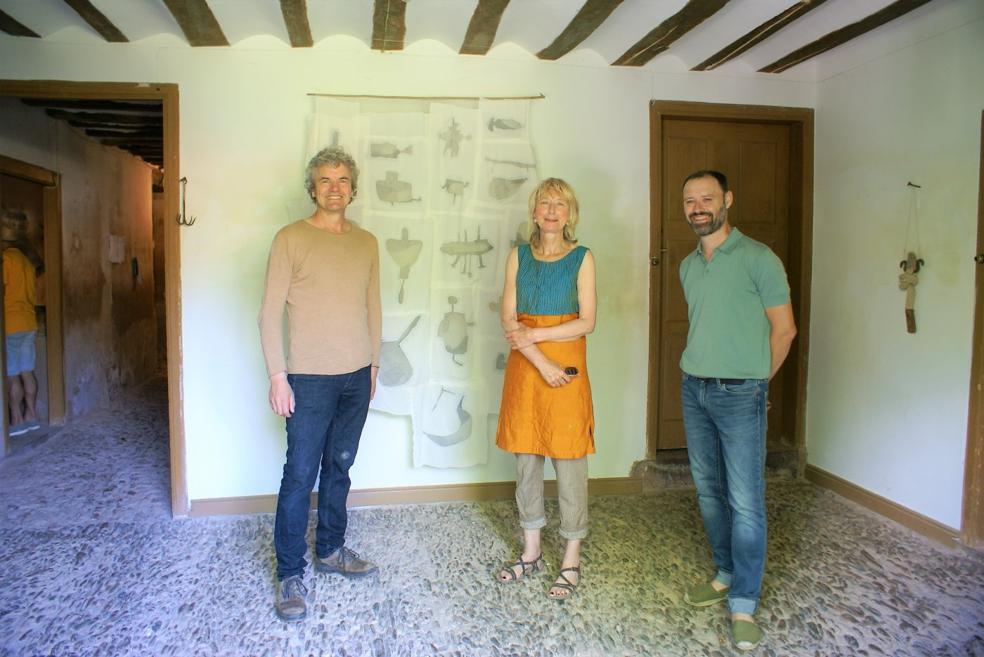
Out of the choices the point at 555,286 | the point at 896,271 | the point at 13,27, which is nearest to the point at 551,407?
the point at 555,286

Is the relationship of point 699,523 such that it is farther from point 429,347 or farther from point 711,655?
point 429,347

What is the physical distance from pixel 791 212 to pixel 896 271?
0.75 m

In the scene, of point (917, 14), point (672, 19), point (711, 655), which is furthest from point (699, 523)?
point (917, 14)

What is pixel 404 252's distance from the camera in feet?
9.62

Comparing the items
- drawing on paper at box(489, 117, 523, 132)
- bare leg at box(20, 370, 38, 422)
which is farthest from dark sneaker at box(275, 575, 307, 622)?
bare leg at box(20, 370, 38, 422)

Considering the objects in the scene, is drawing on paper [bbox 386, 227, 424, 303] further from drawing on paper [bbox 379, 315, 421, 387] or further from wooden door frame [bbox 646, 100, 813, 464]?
wooden door frame [bbox 646, 100, 813, 464]

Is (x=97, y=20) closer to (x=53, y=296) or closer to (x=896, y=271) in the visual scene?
(x=53, y=296)

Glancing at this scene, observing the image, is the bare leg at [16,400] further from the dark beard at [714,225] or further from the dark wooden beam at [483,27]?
the dark beard at [714,225]

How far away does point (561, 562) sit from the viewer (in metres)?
2.42

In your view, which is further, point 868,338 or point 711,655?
point 868,338

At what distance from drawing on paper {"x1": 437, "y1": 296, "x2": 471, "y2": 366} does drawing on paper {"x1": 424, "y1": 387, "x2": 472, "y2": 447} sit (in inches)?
7.5

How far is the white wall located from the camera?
2.51 meters

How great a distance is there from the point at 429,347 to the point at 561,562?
1232mm

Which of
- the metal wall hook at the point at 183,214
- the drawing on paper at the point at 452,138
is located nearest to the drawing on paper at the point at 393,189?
the drawing on paper at the point at 452,138
